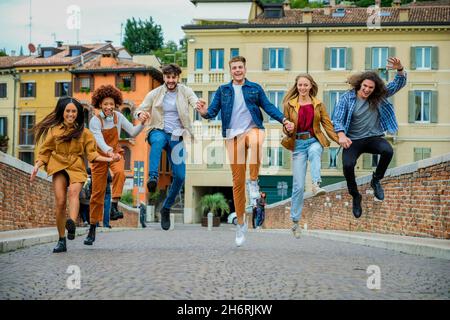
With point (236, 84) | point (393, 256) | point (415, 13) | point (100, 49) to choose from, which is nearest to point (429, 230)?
point (393, 256)

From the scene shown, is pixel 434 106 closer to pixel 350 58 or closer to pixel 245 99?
pixel 350 58

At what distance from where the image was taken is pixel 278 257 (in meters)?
9.92

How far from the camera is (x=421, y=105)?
5159cm

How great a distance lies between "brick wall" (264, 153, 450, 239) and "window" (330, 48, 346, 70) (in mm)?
27603

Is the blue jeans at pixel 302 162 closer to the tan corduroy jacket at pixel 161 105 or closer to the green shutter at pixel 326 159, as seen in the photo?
the tan corduroy jacket at pixel 161 105

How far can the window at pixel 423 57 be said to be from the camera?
169 feet

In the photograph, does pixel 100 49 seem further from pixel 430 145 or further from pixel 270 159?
pixel 430 145

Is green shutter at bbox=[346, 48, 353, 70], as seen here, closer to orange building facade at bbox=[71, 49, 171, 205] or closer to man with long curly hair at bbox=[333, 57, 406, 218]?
orange building facade at bbox=[71, 49, 171, 205]

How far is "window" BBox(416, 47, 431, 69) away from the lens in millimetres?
51469

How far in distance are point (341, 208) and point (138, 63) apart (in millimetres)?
42702

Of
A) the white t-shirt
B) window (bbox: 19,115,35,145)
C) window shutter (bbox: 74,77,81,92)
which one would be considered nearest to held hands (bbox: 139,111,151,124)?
the white t-shirt

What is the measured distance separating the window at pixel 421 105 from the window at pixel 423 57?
180 centimetres

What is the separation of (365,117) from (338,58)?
139ft

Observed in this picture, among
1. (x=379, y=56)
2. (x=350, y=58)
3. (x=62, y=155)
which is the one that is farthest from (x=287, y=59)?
(x=62, y=155)
